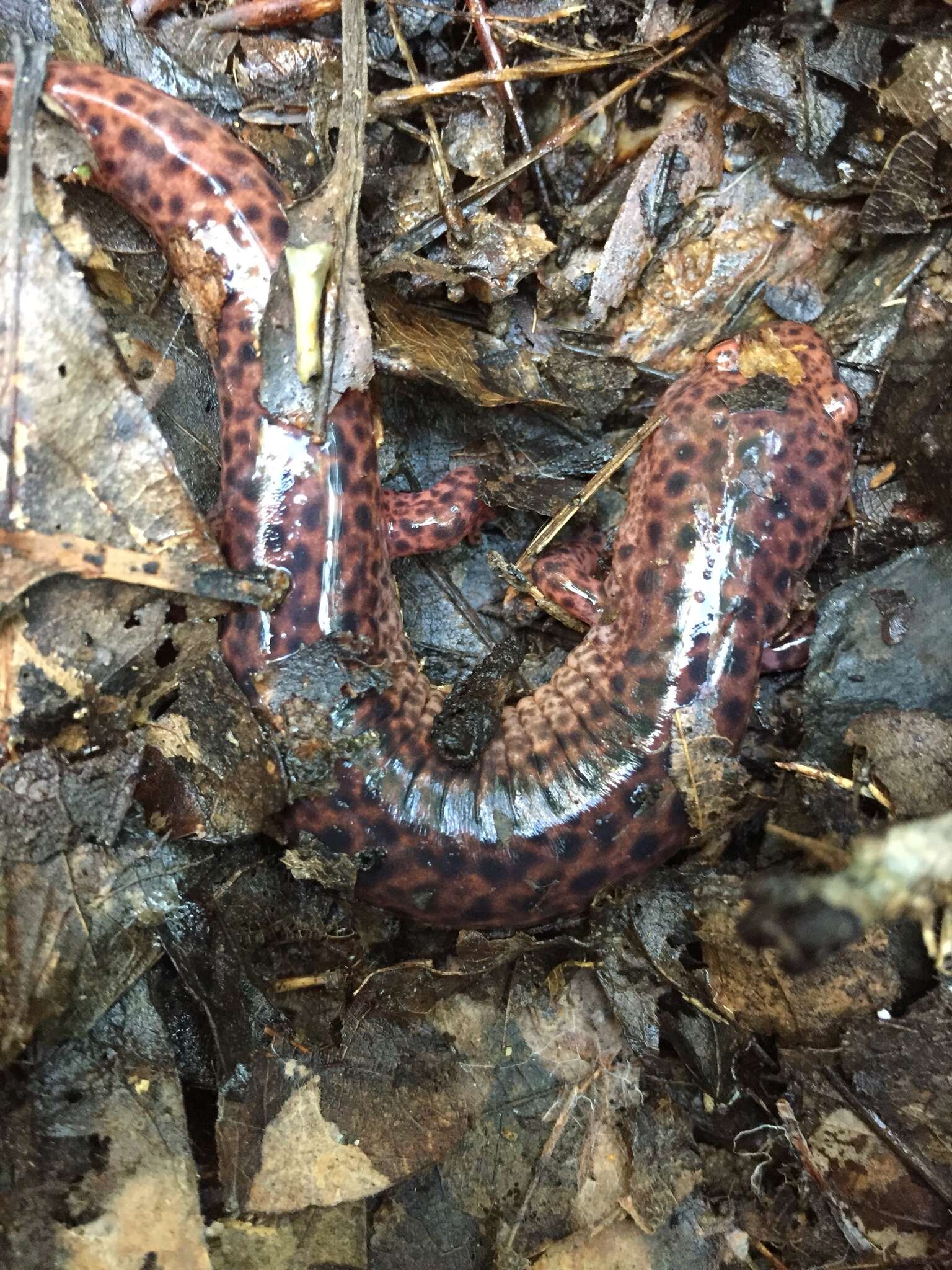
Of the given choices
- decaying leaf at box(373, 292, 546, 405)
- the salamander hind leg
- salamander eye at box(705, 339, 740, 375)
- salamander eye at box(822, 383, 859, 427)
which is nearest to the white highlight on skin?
decaying leaf at box(373, 292, 546, 405)

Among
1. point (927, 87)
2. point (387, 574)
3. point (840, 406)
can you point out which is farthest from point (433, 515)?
point (927, 87)

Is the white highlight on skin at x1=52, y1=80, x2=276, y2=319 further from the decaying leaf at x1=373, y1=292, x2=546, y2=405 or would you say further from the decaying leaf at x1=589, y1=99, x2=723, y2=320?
the decaying leaf at x1=589, y1=99, x2=723, y2=320

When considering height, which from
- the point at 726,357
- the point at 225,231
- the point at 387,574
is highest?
the point at 225,231

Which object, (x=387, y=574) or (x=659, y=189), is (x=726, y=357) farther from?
(x=387, y=574)

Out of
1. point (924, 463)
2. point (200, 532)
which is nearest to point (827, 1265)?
point (924, 463)

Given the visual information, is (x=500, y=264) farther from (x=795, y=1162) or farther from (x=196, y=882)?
(x=795, y=1162)

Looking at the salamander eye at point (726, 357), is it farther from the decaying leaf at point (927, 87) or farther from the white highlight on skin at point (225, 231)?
the white highlight on skin at point (225, 231)

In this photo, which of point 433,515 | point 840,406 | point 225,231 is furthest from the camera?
point 433,515
